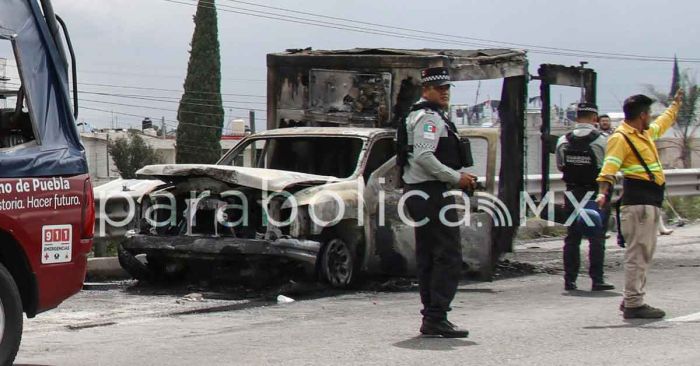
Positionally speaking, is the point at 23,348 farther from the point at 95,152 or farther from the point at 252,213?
the point at 95,152

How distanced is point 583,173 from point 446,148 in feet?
10.8

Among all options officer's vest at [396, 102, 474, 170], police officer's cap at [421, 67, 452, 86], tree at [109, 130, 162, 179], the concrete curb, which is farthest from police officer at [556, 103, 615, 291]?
tree at [109, 130, 162, 179]

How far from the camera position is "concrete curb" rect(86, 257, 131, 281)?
11.1 m

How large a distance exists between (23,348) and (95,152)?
5396 centimetres

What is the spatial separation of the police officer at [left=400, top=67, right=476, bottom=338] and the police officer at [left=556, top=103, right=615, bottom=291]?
3.18 meters

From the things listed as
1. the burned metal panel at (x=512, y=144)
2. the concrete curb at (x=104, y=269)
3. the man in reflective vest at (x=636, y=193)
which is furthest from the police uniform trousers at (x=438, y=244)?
the concrete curb at (x=104, y=269)

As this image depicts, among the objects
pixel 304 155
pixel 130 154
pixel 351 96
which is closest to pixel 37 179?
pixel 304 155

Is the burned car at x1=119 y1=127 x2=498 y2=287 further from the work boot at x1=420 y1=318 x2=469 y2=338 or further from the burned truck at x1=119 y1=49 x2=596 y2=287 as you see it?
the work boot at x1=420 y1=318 x2=469 y2=338

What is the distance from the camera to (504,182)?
11.8 meters

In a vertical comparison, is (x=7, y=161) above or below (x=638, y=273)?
above

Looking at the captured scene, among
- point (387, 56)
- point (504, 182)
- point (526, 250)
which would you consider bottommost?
point (526, 250)

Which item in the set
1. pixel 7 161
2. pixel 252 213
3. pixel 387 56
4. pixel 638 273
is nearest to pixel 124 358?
pixel 7 161

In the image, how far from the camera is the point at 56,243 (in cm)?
590

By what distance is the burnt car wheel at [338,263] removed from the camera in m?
9.80
